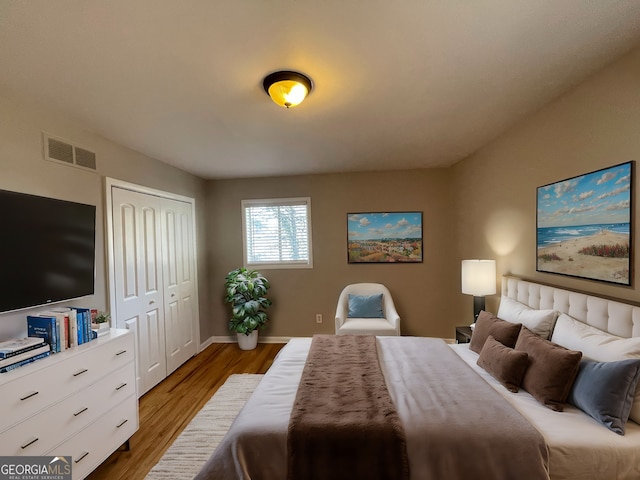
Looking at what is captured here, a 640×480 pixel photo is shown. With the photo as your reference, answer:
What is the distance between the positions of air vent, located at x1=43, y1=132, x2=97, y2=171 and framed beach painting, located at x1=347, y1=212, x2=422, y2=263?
2.94 meters

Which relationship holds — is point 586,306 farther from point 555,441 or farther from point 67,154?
point 67,154

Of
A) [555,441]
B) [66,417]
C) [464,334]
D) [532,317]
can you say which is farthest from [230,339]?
[555,441]

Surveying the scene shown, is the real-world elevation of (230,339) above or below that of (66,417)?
below

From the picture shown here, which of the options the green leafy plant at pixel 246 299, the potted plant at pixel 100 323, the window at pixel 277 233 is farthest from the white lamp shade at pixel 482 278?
the potted plant at pixel 100 323

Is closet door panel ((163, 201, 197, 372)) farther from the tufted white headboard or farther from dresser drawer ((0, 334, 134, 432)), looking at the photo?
the tufted white headboard

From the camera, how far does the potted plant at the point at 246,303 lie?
3.89 meters

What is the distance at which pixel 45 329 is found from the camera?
175 cm

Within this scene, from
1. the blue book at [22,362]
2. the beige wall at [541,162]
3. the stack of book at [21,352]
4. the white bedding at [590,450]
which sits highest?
the beige wall at [541,162]

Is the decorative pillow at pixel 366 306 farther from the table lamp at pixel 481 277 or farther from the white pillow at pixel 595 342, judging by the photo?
the white pillow at pixel 595 342

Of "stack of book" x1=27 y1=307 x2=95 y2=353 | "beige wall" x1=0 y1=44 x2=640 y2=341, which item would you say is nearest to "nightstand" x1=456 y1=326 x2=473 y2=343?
"beige wall" x1=0 y1=44 x2=640 y2=341

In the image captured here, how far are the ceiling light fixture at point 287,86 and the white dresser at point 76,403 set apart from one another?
2.01 metres

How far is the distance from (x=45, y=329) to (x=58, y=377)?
33 centimetres

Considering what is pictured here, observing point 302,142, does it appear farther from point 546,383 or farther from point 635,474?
point 635,474

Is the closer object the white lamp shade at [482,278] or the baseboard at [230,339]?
the white lamp shade at [482,278]
